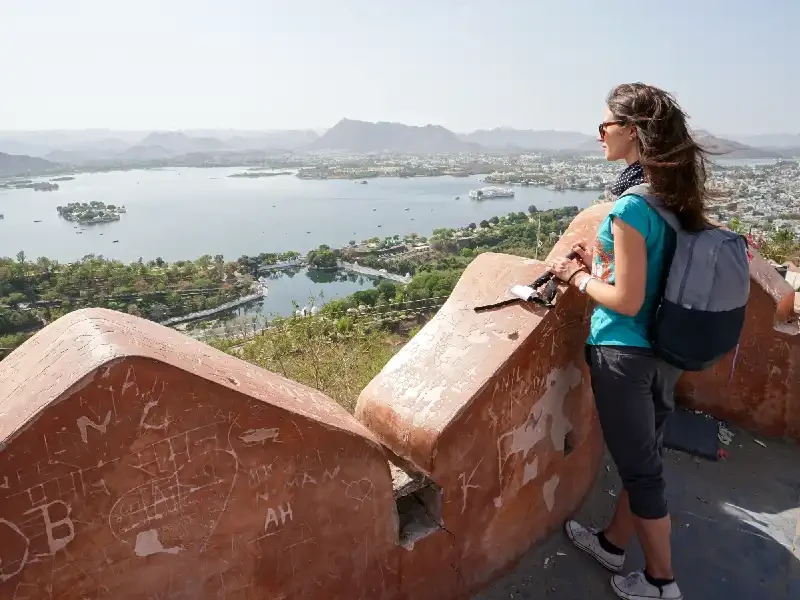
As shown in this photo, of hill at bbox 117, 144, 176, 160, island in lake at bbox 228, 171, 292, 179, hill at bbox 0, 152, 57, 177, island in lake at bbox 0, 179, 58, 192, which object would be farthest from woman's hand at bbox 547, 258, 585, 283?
hill at bbox 117, 144, 176, 160

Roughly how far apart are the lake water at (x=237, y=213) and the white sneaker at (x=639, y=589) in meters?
56.4

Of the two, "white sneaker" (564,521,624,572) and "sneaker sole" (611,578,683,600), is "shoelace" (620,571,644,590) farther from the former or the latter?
"white sneaker" (564,521,624,572)

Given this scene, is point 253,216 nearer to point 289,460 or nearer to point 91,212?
point 91,212

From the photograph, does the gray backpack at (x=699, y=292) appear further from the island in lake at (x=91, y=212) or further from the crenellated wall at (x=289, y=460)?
the island in lake at (x=91, y=212)

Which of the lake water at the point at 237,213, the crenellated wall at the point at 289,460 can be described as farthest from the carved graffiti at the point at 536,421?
the lake water at the point at 237,213

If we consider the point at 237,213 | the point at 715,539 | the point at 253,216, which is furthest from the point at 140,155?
the point at 715,539

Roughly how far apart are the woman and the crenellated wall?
0.31m

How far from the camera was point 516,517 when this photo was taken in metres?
2.22

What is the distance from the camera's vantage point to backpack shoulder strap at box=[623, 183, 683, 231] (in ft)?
5.39

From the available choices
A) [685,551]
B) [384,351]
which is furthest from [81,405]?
[384,351]

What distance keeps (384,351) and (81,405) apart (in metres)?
6.05

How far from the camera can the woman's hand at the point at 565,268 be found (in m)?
1.93

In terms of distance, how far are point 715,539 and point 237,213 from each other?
89.4 metres

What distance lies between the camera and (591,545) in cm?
230
